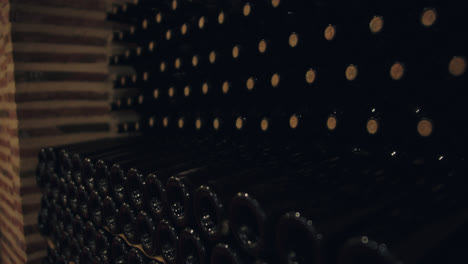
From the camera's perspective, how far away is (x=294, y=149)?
3.97 ft

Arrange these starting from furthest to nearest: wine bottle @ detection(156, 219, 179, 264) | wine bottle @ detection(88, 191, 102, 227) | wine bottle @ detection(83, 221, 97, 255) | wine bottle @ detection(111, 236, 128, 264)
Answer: wine bottle @ detection(83, 221, 97, 255) < wine bottle @ detection(88, 191, 102, 227) < wine bottle @ detection(111, 236, 128, 264) < wine bottle @ detection(156, 219, 179, 264)

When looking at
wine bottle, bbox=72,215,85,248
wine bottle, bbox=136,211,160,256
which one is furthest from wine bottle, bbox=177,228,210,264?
wine bottle, bbox=72,215,85,248

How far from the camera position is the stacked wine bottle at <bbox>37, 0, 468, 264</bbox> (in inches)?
27.2

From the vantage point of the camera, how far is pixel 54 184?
1.92 meters

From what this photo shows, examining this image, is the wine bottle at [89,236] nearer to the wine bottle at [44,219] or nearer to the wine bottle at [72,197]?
the wine bottle at [72,197]

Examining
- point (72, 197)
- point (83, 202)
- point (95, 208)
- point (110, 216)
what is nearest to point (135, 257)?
point (110, 216)

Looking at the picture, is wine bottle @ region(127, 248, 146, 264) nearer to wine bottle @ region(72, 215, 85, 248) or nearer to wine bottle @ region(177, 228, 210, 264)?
wine bottle @ region(177, 228, 210, 264)

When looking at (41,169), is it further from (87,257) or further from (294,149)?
(294,149)

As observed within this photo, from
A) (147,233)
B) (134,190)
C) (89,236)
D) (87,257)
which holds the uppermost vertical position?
(134,190)

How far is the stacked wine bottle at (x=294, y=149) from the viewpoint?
69cm

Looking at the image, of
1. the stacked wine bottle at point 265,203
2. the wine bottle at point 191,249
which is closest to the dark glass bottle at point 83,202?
the stacked wine bottle at point 265,203

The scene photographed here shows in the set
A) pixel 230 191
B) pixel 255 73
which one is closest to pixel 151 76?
pixel 255 73

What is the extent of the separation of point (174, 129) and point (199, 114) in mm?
247

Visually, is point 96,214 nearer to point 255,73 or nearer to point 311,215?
point 255,73
